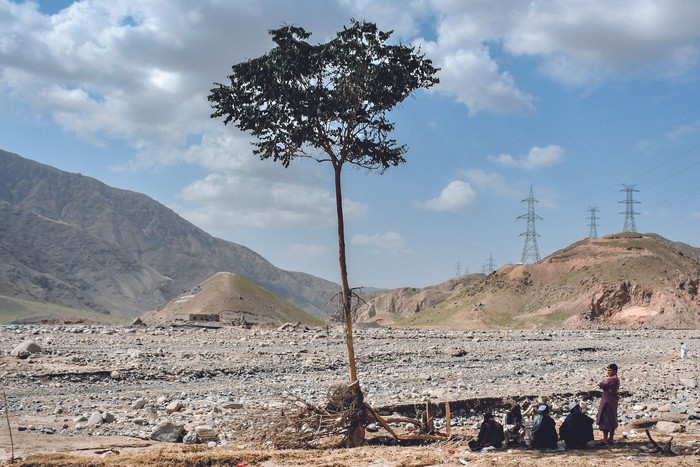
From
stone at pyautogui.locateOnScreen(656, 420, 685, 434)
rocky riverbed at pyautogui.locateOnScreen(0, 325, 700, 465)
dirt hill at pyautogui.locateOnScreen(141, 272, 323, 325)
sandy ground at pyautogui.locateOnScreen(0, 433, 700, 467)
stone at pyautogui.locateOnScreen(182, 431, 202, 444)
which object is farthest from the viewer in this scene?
dirt hill at pyautogui.locateOnScreen(141, 272, 323, 325)

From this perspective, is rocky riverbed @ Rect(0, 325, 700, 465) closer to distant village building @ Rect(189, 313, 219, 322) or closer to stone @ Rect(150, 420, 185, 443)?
stone @ Rect(150, 420, 185, 443)

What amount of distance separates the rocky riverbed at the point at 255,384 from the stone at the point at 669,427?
21 mm

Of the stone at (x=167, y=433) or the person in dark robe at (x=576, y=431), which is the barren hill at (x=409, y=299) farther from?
the person in dark robe at (x=576, y=431)

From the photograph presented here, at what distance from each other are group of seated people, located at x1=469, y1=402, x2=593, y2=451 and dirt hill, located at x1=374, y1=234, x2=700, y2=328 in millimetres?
64259

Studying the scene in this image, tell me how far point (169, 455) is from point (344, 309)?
3.98 meters

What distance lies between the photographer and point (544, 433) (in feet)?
38.0

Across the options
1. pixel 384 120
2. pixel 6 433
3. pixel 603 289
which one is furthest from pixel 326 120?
pixel 603 289

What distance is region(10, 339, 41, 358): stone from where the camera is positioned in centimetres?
2497

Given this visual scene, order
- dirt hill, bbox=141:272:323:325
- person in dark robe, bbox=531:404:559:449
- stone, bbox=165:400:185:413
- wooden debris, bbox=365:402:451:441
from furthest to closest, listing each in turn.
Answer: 1. dirt hill, bbox=141:272:323:325
2. stone, bbox=165:400:185:413
3. wooden debris, bbox=365:402:451:441
4. person in dark robe, bbox=531:404:559:449

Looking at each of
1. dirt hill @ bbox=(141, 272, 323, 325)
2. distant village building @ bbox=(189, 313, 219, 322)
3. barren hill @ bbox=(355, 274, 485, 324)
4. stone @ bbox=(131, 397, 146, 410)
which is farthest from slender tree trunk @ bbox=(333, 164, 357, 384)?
barren hill @ bbox=(355, 274, 485, 324)

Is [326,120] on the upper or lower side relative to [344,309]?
upper

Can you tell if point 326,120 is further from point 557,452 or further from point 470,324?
point 470,324

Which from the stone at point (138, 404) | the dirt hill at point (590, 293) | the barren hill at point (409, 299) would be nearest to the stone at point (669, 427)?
the stone at point (138, 404)

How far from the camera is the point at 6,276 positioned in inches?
5615
